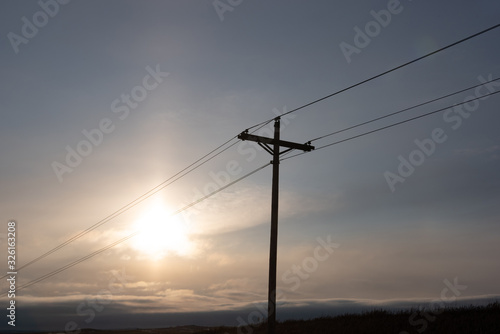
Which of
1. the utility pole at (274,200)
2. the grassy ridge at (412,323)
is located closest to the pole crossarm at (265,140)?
the utility pole at (274,200)

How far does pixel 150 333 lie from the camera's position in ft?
159

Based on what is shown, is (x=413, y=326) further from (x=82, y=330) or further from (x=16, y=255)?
(x=82, y=330)

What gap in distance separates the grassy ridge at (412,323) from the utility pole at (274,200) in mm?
9944

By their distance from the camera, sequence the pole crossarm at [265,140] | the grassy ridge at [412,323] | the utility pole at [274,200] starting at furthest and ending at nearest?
1. the grassy ridge at [412,323]
2. the pole crossarm at [265,140]
3. the utility pole at [274,200]

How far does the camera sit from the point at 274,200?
66.3 feet

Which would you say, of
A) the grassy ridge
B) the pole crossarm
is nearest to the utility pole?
the pole crossarm

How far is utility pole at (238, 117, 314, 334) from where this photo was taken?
19172 millimetres

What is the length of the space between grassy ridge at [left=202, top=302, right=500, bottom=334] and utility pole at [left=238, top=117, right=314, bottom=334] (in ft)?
32.6

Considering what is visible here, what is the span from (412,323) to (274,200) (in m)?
12.4

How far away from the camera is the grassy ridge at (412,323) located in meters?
23.7

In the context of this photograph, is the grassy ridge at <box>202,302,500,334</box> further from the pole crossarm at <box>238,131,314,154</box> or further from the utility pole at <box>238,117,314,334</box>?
the pole crossarm at <box>238,131,314,154</box>

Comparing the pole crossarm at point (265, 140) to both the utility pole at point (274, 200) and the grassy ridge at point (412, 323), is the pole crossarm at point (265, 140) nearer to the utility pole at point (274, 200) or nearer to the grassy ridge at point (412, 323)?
the utility pole at point (274, 200)

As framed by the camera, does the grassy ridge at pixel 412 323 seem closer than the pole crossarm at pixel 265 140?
No

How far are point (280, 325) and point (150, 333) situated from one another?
1842 cm
